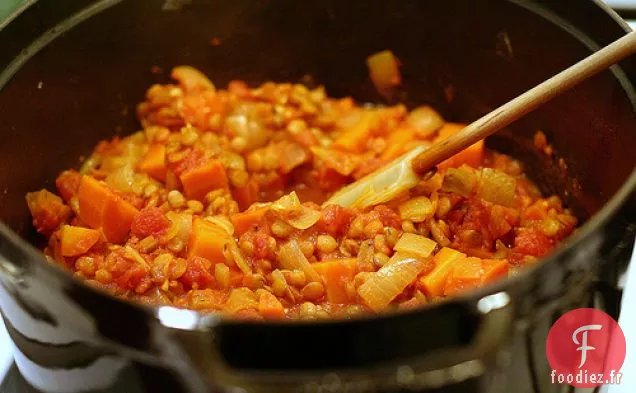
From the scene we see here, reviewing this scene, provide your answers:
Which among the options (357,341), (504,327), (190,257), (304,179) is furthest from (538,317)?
(304,179)

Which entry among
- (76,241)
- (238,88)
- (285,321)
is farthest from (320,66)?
(285,321)

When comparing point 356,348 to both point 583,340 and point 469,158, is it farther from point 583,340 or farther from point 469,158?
point 469,158

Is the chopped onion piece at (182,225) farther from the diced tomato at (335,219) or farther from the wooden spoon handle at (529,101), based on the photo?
the wooden spoon handle at (529,101)

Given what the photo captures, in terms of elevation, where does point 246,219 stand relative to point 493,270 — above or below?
above

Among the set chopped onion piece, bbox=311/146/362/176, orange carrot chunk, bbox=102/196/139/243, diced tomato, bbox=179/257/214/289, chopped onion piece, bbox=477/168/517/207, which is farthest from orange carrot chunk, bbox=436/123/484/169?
orange carrot chunk, bbox=102/196/139/243

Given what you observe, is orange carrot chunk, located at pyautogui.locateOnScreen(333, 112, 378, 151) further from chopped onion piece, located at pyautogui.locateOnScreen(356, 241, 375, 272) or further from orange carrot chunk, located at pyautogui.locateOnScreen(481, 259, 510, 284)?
orange carrot chunk, located at pyautogui.locateOnScreen(481, 259, 510, 284)

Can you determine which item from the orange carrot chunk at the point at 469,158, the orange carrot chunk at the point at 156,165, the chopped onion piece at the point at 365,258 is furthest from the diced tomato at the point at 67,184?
the orange carrot chunk at the point at 469,158
